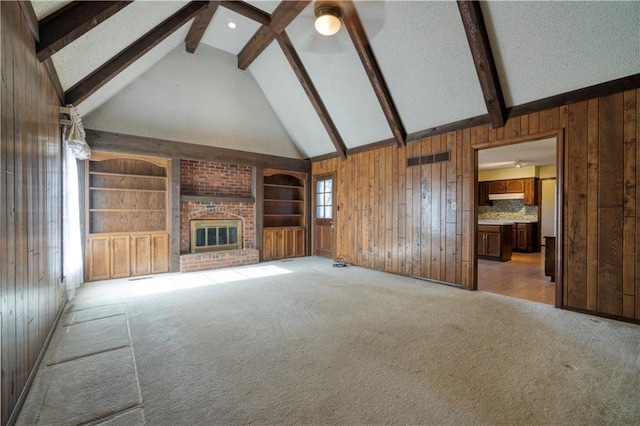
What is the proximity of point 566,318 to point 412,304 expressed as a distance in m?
1.64

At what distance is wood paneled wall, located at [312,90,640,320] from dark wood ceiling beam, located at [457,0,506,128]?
28 centimetres

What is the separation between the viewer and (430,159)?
4.74 metres

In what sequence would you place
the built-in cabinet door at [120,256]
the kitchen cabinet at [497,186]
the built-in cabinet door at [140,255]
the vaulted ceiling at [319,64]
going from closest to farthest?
the vaulted ceiling at [319,64] < the built-in cabinet door at [120,256] < the built-in cabinet door at [140,255] < the kitchen cabinet at [497,186]

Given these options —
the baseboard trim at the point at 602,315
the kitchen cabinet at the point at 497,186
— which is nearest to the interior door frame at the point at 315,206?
the baseboard trim at the point at 602,315

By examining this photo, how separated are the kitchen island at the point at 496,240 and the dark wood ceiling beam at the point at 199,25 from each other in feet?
23.5

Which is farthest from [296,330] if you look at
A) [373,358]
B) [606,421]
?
[606,421]

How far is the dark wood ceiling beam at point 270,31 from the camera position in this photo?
3.91 metres

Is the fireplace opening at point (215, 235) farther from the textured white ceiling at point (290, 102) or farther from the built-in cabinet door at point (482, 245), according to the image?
the built-in cabinet door at point (482, 245)

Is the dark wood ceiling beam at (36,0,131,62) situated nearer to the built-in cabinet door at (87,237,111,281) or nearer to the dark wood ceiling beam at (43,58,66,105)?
the dark wood ceiling beam at (43,58,66,105)

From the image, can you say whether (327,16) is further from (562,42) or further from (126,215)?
(126,215)

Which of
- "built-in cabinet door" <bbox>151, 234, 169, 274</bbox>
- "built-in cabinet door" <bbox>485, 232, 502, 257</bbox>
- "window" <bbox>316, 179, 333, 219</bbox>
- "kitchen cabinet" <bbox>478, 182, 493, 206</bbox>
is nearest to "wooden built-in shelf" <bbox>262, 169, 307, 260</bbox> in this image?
"window" <bbox>316, 179, 333, 219</bbox>

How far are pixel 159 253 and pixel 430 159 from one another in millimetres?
5309

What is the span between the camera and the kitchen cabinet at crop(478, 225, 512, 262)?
262 inches

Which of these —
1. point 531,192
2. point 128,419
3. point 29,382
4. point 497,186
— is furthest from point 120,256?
point 531,192
